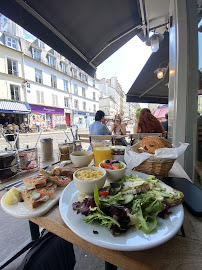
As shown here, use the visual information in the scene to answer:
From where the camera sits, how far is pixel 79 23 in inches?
76.2

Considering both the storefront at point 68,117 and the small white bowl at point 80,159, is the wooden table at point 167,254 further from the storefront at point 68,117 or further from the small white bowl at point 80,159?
the storefront at point 68,117

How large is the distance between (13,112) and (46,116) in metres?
3.74

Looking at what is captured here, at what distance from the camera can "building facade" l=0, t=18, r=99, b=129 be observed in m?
12.7

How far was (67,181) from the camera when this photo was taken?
78 centimetres

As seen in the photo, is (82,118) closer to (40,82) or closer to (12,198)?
(40,82)

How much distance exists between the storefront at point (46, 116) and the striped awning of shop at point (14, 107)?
857mm

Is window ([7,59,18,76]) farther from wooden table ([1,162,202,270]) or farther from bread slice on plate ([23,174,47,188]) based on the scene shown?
wooden table ([1,162,202,270])

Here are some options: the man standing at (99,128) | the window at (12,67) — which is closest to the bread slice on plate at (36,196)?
the man standing at (99,128)

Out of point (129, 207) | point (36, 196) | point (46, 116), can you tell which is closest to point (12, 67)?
point (46, 116)

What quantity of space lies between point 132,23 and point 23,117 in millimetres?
14151

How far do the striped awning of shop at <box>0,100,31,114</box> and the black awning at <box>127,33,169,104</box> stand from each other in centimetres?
1200

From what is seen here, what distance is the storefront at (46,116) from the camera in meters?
14.3

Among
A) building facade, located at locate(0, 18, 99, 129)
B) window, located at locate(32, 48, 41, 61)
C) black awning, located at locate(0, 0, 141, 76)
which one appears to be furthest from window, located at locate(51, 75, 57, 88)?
black awning, located at locate(0, 0, 141, 76)

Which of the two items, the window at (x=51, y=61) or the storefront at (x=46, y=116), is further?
the window at (x=51, y=61)
